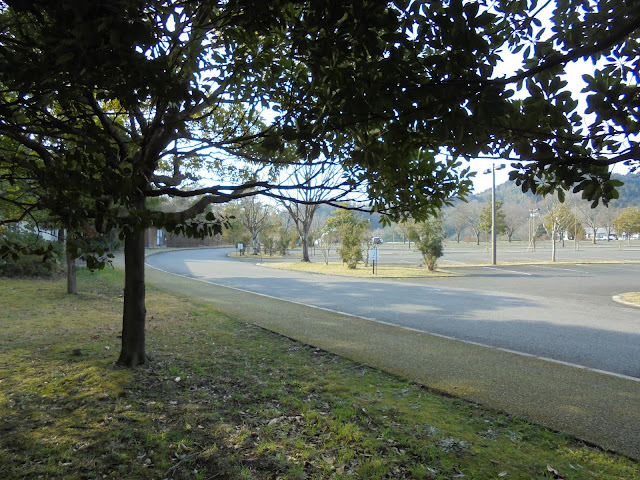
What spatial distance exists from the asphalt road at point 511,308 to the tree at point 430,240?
9.88 feet

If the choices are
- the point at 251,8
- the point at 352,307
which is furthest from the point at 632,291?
the point at 251,8

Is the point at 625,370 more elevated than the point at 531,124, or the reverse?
the point at 531,124

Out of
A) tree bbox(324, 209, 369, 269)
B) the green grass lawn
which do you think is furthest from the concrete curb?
tree bbox(324, 209, 369, 269)

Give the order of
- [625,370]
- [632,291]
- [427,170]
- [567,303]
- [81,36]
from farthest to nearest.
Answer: [632,291], [567,303], [625,370], [427,170], [81,36]

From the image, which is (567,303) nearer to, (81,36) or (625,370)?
(625,370)

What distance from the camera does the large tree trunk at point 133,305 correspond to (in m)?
5.43

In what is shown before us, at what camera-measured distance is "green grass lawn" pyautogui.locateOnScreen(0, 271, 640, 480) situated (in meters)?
3.25

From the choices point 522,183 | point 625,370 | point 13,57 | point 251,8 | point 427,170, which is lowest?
point 625,370

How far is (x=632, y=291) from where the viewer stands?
14938 millimetres

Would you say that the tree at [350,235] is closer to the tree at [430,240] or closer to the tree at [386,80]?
the tree at [430,240]

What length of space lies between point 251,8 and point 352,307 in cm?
958

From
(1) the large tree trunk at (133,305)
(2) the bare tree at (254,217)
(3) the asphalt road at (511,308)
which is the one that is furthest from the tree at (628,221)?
(1) the large tree trunk at (133,305)

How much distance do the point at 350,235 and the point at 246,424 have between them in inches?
886

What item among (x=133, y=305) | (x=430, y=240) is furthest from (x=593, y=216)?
(x=133, y=305)
